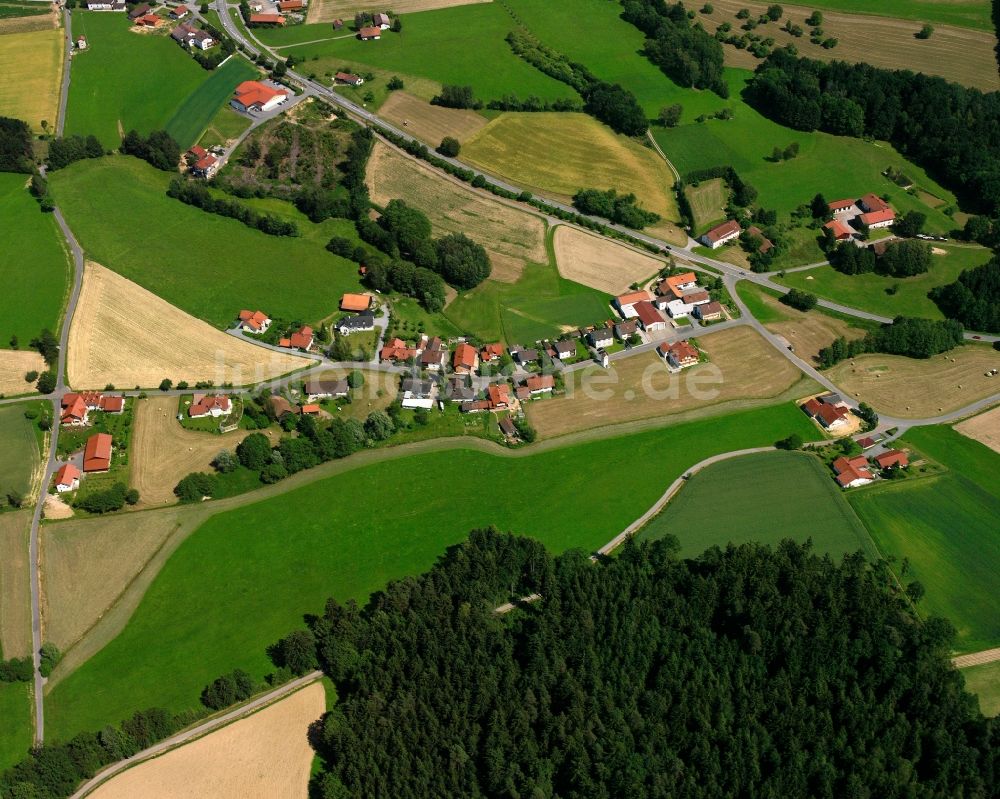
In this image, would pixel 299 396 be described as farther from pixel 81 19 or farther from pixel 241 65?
pixel 81 19

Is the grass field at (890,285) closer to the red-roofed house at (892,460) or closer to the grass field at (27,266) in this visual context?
the red-roofed house at (892,460)

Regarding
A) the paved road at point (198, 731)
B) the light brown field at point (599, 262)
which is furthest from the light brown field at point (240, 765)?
the light brown field at point (599, 262)

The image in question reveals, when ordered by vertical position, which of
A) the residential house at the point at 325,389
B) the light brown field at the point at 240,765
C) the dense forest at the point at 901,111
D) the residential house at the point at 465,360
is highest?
the dense forest at the point at 901,111

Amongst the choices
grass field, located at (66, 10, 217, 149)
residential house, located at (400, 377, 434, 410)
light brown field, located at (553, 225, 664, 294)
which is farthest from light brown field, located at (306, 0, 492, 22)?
residential house, located at (400, 377, 434, 410)

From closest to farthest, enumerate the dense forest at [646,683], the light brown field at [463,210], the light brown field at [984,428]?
the dense forest at [646,683]
the light brown field at [984,428]
the light brown field at [463,210]

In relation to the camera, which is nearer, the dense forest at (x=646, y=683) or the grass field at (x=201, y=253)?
the dense forest at (x=646, y=683)

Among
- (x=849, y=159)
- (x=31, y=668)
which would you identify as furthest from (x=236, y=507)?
(x=849, y=159)
